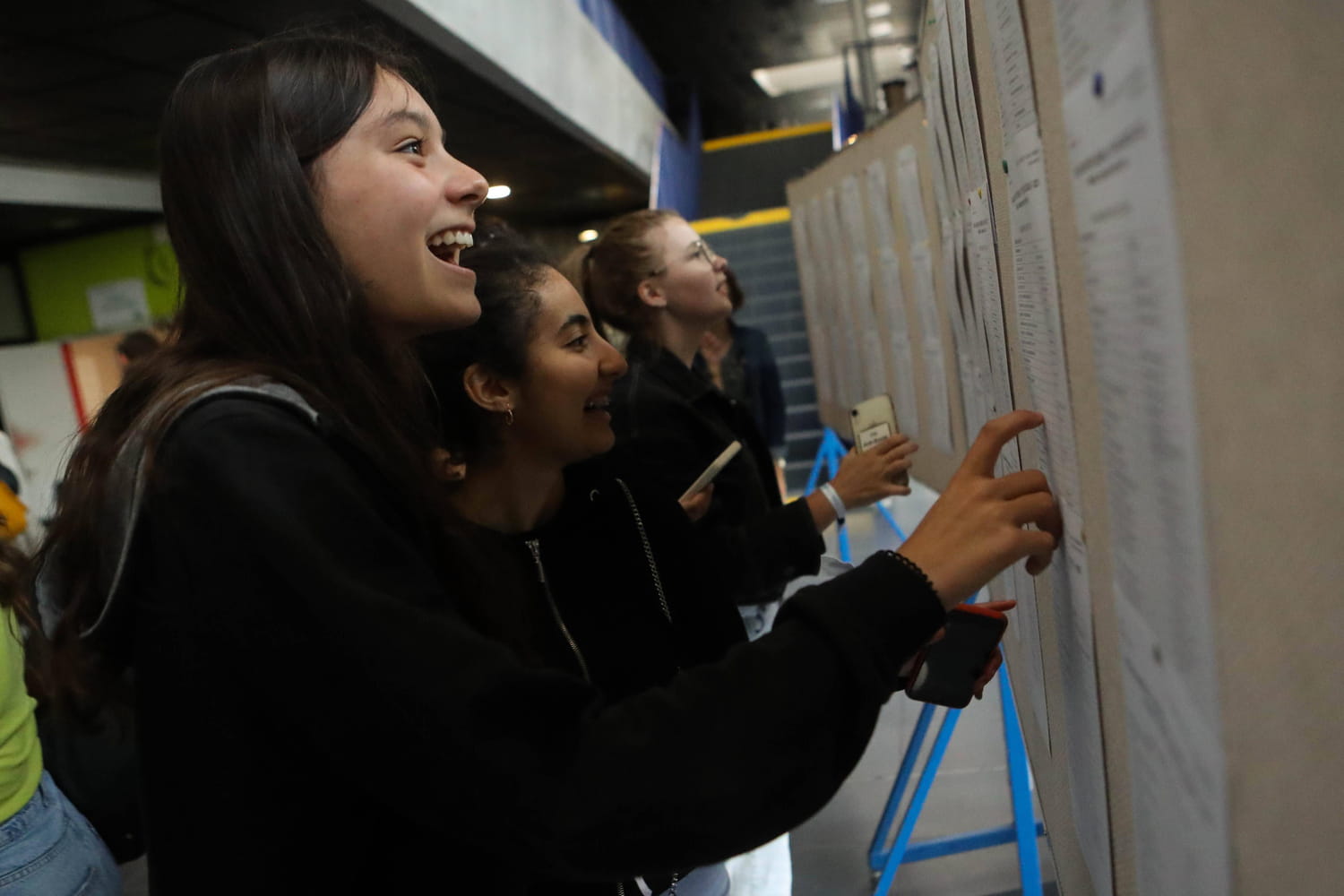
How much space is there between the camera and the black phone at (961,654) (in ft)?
3.35

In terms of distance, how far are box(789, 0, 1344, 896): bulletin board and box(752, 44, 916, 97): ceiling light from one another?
17756 mm

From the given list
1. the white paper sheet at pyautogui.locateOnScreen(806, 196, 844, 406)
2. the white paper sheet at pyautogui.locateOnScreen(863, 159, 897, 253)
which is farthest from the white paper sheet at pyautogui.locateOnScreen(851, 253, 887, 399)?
the white paper sheet at pyautogui.locateOnScreen(806, 196, 844, 406)

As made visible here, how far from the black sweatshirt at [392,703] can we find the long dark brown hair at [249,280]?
93 mm

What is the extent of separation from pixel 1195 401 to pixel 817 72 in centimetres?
1940

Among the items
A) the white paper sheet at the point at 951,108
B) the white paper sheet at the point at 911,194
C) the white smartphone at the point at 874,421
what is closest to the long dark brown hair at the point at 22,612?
the white paper sheet at the point at 951,108

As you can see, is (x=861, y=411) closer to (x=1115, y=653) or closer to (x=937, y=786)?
(x=1115, y=653)

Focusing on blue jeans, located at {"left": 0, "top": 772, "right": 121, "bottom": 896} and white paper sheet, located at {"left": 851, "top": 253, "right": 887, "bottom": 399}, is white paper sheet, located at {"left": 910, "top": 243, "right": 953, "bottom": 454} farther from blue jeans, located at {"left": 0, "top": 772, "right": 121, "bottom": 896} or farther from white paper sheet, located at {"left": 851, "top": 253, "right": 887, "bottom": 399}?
blue jeans, located at {"left": 0, "top": 772, "right": 121, "bottom": 896}

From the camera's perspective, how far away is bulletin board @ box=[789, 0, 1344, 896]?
0.41 m

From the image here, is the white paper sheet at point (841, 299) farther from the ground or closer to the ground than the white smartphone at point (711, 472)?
farther from the ground

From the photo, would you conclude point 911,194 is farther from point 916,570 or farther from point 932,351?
point 916,570

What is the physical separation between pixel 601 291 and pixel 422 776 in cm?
213

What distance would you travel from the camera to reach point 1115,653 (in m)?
0.68

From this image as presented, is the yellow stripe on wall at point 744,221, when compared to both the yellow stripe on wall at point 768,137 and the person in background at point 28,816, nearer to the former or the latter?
the yellow stripe on wall at point 768,137

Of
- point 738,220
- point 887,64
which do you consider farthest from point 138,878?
point 887,64
